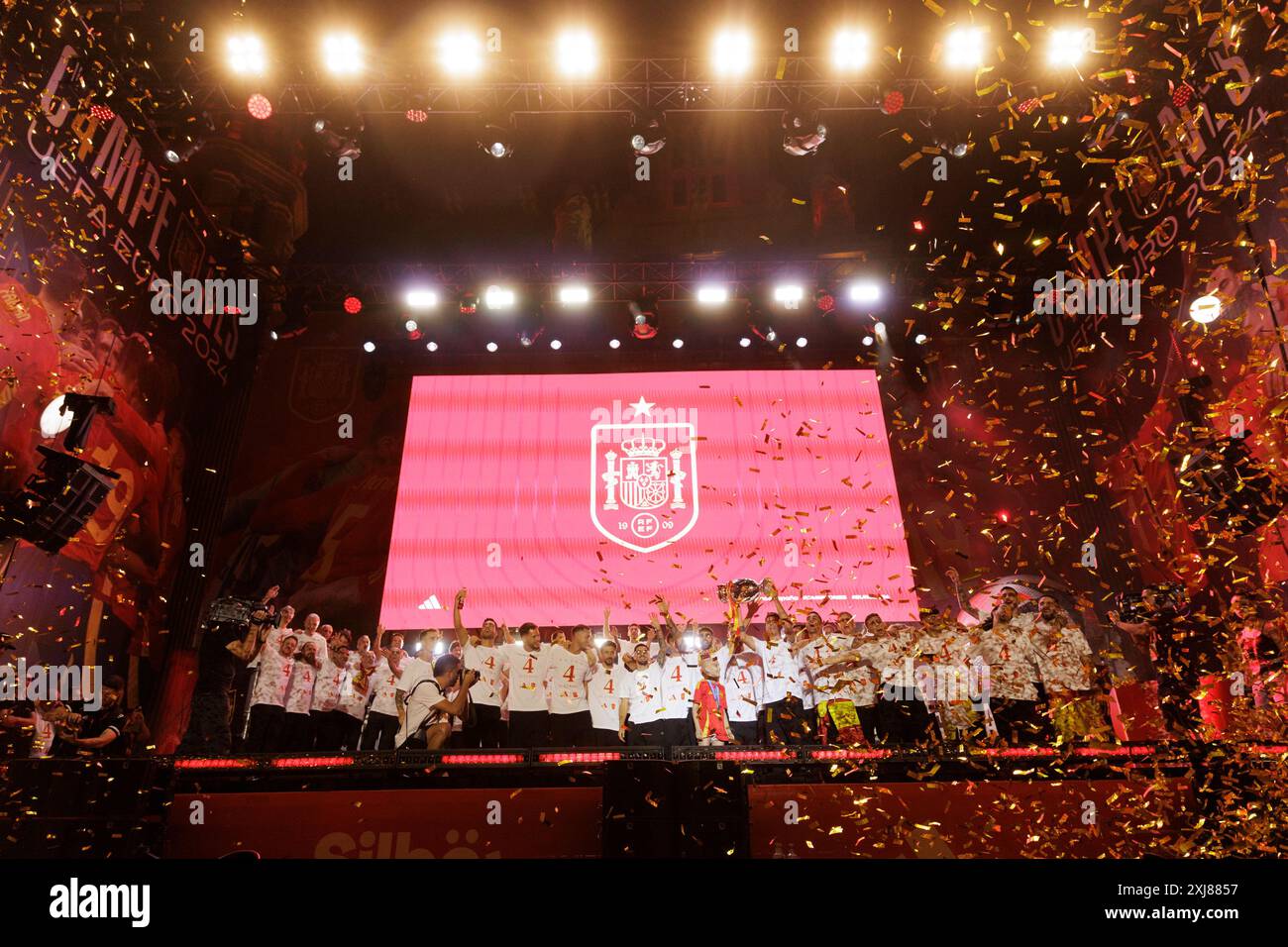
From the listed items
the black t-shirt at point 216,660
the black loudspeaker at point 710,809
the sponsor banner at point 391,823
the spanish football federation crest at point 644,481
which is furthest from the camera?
the spanish football federation crest at point 644,481

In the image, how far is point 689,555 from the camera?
8.85 m

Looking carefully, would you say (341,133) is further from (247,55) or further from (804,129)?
(804,129)

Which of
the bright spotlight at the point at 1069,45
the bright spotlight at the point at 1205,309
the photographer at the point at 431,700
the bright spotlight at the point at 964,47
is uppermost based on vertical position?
the bright spotlight at the point at 964,47

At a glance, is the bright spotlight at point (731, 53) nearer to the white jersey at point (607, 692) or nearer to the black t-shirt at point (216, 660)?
the white jersey at point (607, 692)

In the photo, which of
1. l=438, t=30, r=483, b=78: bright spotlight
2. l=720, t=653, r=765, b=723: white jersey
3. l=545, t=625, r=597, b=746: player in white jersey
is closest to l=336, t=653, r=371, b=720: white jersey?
l=545, t=625, r=597, b=746: player in white jersey

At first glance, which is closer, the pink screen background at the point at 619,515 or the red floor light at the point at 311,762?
the red floor light at the point at 311,762

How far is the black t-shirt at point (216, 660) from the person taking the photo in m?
5.78

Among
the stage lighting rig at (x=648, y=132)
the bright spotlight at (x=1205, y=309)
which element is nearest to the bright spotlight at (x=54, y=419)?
the stage lighting rig at (x=648, y=132)

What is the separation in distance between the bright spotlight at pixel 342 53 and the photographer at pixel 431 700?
522 cm

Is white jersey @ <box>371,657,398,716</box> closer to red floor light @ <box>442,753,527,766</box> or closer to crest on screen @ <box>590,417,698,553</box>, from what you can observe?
red floor light @ <box>442,753,527,766</box>
